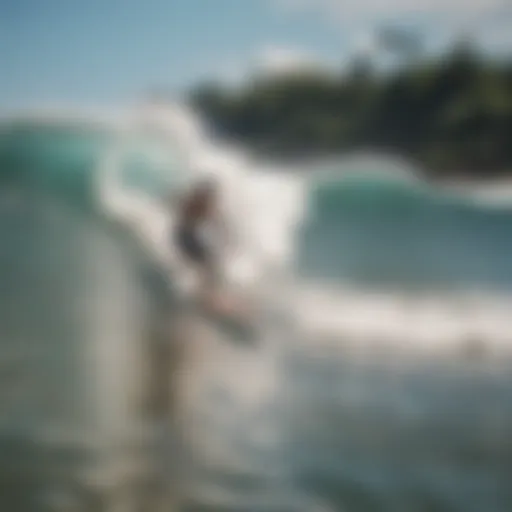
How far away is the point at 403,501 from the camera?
110 centimetres

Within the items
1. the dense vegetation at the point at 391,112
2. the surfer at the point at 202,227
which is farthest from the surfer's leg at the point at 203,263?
the dense vegetation at the point at 391,112

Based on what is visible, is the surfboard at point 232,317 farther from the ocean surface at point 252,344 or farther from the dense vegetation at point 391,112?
the dense vegetation at point 391,112

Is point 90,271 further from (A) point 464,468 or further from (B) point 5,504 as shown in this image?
(A) point 464,468

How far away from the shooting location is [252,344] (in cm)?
117

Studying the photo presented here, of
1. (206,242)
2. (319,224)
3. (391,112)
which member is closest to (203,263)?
(206,242)

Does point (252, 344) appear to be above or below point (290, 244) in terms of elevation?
below

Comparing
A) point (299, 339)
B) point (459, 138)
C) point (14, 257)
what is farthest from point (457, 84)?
point (14, 257)

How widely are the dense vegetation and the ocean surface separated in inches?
1.3

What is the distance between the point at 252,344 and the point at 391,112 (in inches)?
14.0

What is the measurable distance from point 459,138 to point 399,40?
5.9 inches

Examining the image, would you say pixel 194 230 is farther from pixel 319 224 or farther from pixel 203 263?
pixel 319 224

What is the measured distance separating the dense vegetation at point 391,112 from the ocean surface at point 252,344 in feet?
0.10

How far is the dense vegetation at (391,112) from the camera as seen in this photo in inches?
46.7

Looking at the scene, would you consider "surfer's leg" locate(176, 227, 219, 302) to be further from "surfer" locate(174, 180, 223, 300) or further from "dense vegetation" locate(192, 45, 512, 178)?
"dense vegetation" locate(192, 45, 512, 178)
